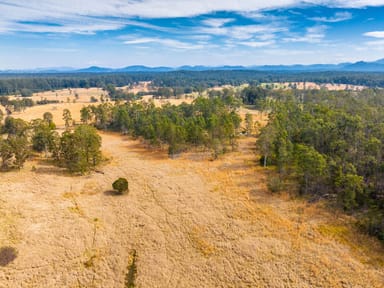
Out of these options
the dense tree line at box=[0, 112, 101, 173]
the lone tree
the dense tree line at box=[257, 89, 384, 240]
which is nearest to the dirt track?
the lone tree

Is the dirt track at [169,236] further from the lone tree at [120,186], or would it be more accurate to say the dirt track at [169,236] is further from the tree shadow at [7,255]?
the lone tree at [120,186]

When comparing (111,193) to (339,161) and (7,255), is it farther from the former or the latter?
(339,161)

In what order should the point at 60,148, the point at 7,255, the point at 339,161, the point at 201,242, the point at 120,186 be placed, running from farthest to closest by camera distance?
Answer: 1. the point at 60,148
2. the point at 120,186
3. the point at 339,161
4. the point at 201,242
5. the point at 7,255

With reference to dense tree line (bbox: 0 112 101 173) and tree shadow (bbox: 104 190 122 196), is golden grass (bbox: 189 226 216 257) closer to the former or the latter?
tree shadow (bbox: 104 190 122 196)

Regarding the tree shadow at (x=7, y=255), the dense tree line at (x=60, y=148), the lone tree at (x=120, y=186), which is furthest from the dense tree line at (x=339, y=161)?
the tree shadow at (x=7, y=255)

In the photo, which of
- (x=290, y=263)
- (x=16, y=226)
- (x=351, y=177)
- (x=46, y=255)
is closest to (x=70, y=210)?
(x=16, y=226)

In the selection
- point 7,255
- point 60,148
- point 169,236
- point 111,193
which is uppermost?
point 60,148

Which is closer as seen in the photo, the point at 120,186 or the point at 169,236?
the point at 169,236

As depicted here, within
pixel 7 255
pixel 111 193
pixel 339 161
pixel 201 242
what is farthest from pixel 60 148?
pixel 339 161

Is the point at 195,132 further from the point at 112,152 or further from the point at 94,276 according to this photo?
the point at 94,276
